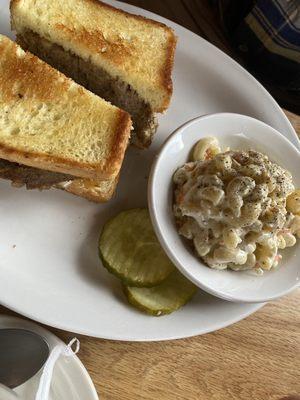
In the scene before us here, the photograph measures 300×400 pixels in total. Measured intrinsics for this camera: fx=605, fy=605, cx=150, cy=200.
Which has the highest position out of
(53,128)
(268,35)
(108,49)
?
(268,35)

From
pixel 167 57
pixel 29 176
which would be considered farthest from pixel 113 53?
pixel 29 176

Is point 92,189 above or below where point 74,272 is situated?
above

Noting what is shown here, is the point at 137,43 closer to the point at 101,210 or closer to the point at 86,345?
the point at 101,210

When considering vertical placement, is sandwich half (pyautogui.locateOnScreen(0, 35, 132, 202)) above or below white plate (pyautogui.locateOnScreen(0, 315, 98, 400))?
above

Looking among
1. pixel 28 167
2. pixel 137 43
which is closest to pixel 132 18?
pixel 137 43

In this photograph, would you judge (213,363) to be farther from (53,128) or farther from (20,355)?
(53,128)

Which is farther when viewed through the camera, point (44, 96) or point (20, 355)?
point (44, 96)

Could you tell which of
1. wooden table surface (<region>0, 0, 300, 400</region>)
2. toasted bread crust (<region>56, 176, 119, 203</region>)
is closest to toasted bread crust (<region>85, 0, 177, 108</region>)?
toasted bread crust (<region>56, 176, 119, 203</region>)

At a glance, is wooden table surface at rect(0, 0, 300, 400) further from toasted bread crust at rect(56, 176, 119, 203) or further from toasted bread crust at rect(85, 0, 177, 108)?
toasted bread crust at rect(85, 0, 177, 108)
